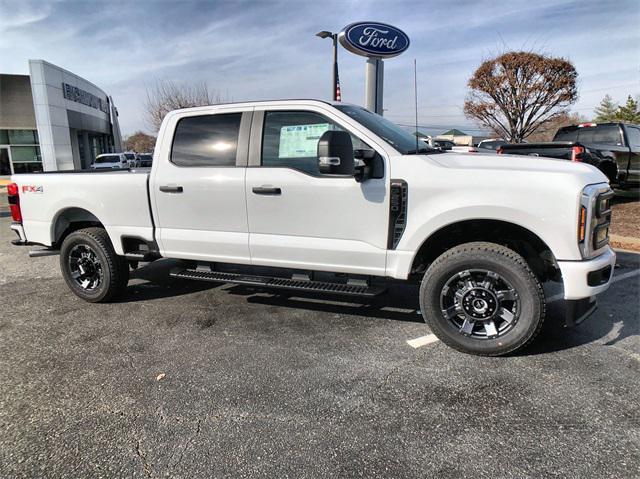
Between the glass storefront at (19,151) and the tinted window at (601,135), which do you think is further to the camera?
the glass storefront at (19,151)

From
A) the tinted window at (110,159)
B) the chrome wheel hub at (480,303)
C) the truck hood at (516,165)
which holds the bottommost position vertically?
the chrome wheel hub at (480,303)

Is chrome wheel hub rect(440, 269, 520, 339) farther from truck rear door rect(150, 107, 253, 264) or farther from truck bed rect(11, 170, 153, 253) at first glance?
truck bed rect(11, 170, 153, 253)

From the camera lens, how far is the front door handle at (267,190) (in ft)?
12.9

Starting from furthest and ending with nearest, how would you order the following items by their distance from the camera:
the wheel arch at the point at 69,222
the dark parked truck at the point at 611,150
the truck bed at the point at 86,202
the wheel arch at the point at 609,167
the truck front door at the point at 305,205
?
the wheel arch at the point at 609,167, the dark parked truck at the point at 611,150, the wheel arch at the point at 69,222, the truck bed at the point at 86,202, the truck front door at the point at 305,205

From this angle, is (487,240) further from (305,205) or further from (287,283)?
(287,283)

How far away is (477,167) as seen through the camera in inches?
136

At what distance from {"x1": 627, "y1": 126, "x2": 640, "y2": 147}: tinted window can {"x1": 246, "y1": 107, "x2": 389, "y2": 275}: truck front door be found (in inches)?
381

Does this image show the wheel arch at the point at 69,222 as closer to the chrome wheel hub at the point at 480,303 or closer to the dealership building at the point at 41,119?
the chrome wheel hub at the point at 480,303

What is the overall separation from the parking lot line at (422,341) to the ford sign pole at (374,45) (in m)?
9.85

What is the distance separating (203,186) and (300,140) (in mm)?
1052

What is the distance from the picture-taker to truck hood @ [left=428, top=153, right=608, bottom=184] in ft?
10.8

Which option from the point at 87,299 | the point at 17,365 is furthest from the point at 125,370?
the point at 87,299

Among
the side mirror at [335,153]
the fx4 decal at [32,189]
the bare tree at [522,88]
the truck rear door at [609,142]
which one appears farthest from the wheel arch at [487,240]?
the bare tree at [522,88]

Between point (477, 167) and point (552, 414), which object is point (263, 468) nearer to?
point (552, 414)
